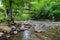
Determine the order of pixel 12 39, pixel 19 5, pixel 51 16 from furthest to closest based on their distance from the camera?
1. pixel 51 16
2. pixel 19 5
3. pixel 12 39

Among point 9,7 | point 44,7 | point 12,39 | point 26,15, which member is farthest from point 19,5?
point 44,7

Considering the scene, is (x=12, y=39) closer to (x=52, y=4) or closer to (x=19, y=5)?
(x=19, y=5)

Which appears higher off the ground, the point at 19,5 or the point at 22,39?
the point at 19,5

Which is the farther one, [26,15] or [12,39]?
[26,15]

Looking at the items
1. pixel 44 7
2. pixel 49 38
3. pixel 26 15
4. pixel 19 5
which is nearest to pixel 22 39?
pixel 49 38

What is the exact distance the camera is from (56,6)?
32.2 meters

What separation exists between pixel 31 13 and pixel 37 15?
4.83 feet

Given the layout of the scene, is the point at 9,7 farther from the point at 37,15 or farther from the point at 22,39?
the point at 37,15

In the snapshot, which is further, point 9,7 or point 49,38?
point 9,7

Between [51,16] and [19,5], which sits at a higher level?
[19,5]

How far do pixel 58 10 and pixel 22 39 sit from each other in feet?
64.7

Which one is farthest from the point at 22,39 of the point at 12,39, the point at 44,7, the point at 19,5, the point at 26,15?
the point at 44,7

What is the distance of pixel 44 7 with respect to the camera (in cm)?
3275

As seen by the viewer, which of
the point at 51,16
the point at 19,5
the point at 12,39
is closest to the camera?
the point at 12,39
